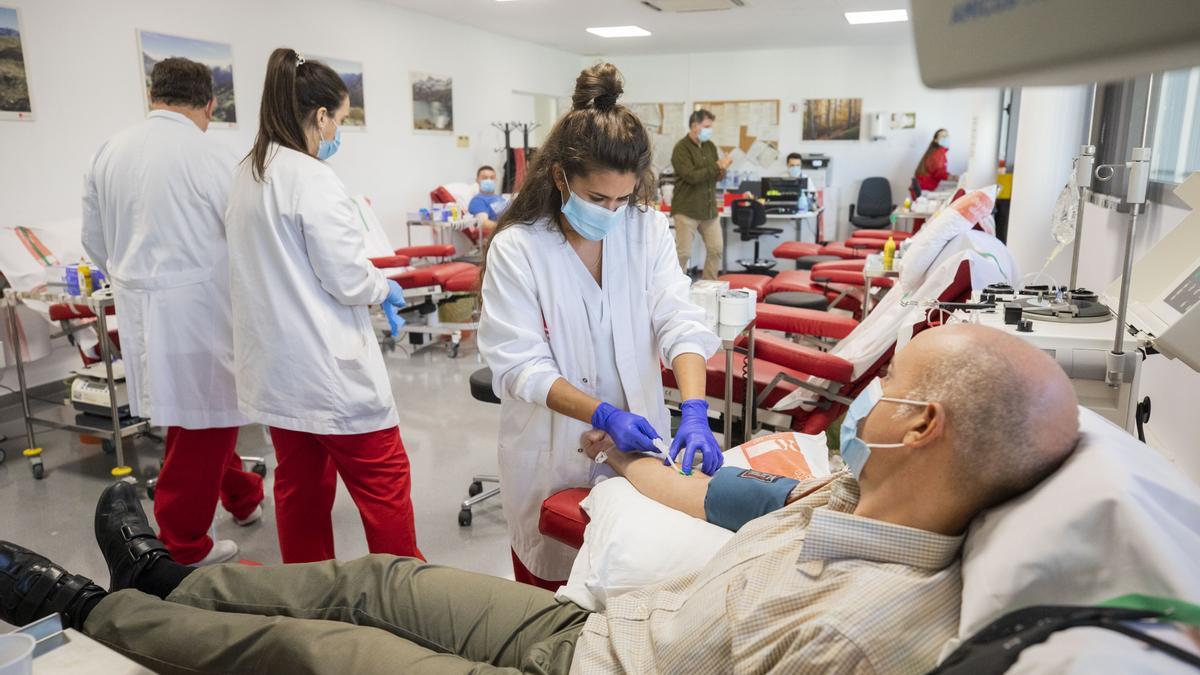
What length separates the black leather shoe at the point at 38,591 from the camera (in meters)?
1.42

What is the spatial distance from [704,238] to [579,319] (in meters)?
5.82

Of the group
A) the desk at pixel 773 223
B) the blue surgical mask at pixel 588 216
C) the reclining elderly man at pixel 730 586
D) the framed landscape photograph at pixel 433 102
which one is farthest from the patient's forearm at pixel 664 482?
the desk at pixel 773 223

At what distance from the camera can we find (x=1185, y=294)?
4.94 feet

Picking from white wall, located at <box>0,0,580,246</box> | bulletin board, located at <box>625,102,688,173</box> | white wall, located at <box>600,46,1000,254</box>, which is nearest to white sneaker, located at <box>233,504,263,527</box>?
white wall, located at <box>0,0,580,246</box>

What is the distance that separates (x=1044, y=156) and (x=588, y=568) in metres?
4.02

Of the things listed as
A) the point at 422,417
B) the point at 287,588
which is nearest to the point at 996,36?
the point at 287,588

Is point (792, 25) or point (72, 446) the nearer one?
point (72, 446)

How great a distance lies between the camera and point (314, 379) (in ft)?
6.72

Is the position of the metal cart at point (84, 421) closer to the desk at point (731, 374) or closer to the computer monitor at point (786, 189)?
the desk at point (731, 374)

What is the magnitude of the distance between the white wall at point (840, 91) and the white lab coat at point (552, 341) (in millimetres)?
7564

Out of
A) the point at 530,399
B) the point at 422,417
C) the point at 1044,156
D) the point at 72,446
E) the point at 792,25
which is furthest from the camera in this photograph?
the point at 792,25

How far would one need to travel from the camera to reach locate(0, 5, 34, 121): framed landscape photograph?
159 inches

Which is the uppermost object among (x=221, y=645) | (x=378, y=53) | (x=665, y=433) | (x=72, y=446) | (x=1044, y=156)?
(x=378, y=53)

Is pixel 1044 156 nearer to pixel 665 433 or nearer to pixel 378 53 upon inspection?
pixel 665 433
